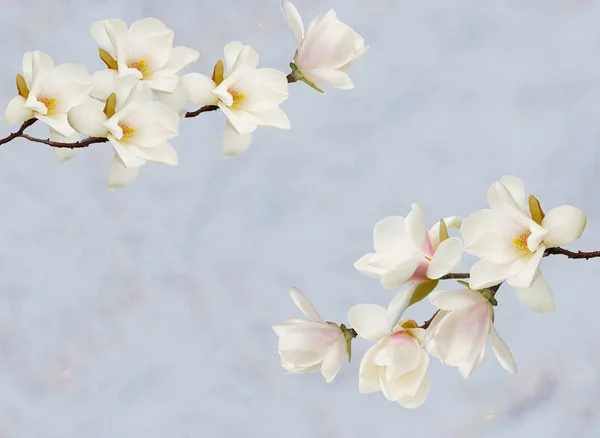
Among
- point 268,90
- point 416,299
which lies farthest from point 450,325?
point 268,90

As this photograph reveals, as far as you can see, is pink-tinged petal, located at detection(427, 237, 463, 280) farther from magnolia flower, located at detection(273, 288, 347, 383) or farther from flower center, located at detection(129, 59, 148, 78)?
flower center, located at detection(129, 59, 148, 78)

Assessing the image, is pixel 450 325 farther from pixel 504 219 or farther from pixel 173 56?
pixel 173 56

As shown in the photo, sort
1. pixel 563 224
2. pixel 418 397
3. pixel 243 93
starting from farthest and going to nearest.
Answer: pixel 243 93, pixel 418 397, pixel 563 224

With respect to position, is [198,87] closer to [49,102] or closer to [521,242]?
[49,102]

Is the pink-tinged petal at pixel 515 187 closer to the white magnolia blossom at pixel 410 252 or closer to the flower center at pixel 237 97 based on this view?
the white magnolia blossom at pixel 410 252

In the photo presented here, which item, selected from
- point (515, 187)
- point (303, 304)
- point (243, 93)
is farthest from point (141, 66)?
point (515, 187)

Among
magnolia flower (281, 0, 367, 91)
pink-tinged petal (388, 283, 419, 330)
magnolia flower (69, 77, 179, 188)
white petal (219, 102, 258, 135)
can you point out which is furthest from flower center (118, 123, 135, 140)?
pink-tinged petal (388, 283, 419, 330)

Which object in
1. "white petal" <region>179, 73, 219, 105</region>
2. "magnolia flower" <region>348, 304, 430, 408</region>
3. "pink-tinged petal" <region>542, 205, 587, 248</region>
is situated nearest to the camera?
"pink-tinged petal" <region>542, 205, 587, 248</region>

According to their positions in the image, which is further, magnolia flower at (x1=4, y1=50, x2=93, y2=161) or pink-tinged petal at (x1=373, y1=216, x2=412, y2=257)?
magnolia flower at (x1=4, y1=50, x2=93, y2=161)
